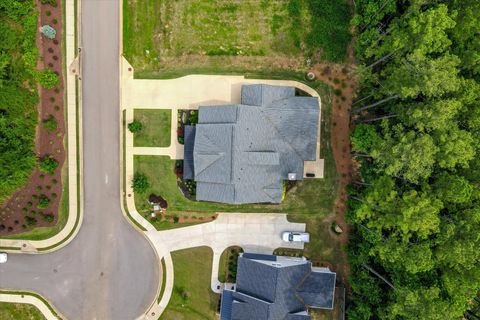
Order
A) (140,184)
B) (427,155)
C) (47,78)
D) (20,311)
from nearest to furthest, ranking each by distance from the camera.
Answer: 1. (427,155)
2. (47,78)
3. (140,184)
4. (20,311)

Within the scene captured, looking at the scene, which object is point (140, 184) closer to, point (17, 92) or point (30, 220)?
point (30, 220)

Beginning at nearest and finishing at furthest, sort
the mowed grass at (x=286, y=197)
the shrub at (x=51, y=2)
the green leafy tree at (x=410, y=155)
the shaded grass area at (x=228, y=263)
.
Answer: the green leafy tree at (x=410, y=155)
the shrub at (x=51, y=2)
the mowed grass at (x=286, y=197)
the shaded grass area at (x=228, y=263)

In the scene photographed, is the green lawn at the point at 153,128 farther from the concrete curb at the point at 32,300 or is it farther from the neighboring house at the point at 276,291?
the concrete curb at the point at 32,300

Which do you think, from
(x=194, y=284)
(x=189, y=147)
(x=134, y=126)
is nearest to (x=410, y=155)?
(x=189, y=147)

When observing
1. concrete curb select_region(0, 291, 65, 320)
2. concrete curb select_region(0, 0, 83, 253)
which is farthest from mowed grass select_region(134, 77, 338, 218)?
concrete curb select_region(0, 291, 65, 320)

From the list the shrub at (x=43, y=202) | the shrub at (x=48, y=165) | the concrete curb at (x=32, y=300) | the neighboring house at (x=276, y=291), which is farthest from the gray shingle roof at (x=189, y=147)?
the concrete curb at (x=32, y=300)
